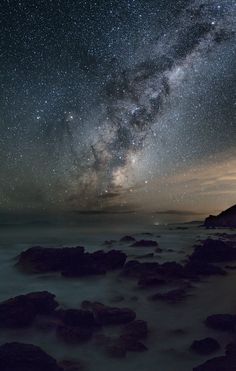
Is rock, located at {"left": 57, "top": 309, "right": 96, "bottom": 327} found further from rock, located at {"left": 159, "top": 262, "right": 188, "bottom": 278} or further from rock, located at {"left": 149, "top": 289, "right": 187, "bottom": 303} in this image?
rock, located at {"left": 159, "top": 262, "right": 188, "bottom": 278}

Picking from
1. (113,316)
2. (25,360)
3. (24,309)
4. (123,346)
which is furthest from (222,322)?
(24,309)

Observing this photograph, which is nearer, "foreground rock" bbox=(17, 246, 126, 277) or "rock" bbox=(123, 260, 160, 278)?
"rock" bbox=(123, 260, 160, 278)

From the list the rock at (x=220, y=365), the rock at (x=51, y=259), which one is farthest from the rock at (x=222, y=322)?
the rock at (x=51, y=259)

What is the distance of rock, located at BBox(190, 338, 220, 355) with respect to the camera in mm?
9273

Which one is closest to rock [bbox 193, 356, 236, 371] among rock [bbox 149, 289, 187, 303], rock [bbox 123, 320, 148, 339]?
rock [bbox 123, 320, 148, 339]

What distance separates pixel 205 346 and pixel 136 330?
2267mm

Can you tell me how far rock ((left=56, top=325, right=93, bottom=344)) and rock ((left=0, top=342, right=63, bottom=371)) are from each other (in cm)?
205

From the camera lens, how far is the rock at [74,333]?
1026 centimetres

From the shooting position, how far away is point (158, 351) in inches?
378

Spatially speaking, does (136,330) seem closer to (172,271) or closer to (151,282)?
(151,282)

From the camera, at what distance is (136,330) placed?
34.8 ft

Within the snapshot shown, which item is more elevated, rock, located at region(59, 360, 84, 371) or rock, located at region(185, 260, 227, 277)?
rock, located at region(185, 260, 227, 277)

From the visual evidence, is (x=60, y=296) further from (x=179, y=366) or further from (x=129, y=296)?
(x=179, y=366)

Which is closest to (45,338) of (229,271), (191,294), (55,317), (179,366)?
(55,317)
